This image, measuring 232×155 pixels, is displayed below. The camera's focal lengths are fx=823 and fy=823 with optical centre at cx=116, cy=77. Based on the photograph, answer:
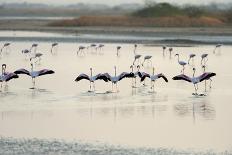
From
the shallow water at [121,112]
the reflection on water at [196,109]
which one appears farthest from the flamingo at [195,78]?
the reflection on water at [196,109]

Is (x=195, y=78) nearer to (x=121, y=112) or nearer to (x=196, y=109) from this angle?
(x=196, y=109)

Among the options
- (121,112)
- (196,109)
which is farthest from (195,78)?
(121,112)

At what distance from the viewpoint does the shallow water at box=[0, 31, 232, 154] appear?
14883 millimetres

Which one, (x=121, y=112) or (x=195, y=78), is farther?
(x=195, y=78)

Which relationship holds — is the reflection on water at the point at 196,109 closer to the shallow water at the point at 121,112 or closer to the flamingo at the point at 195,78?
the shallow water at the point at 121,112

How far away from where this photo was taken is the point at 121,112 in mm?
17719

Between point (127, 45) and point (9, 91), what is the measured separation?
19990 mm

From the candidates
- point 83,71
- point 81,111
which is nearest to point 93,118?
point 81,111

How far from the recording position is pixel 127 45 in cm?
4056

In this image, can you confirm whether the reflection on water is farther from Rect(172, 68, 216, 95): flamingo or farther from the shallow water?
Rect(172, 68, 216, 95): flamingo

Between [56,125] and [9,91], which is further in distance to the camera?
[9,91]

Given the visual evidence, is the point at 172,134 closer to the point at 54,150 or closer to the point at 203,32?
the point at 54,150

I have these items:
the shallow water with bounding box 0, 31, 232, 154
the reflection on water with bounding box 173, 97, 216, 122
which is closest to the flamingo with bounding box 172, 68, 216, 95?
the shallow water with bounding box 0, 31, 232, 154

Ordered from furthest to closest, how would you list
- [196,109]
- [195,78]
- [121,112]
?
1. [195,78]
2. [196,109]
3. [121,112]
